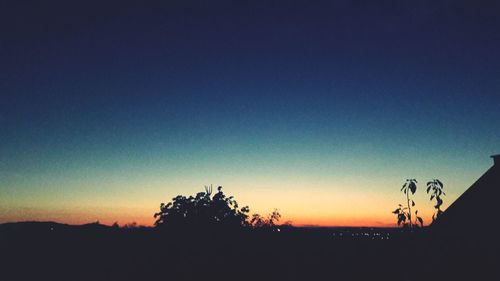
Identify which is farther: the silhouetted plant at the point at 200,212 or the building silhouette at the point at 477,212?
the silhouetted plant at the point at 200,212

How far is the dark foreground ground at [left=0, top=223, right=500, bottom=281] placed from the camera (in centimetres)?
1109

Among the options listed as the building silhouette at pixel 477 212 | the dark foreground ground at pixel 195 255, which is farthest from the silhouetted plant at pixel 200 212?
the building silhouette at pixel 477 212

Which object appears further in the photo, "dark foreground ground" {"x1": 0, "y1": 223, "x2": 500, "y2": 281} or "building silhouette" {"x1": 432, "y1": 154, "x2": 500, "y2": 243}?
"dark foreground ground" {"x1": 0, "y1": 223, "x2": 500, "y2": 281}

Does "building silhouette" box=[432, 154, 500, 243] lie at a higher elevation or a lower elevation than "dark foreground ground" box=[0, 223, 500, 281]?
higher

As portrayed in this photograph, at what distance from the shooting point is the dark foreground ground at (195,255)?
1109 cm

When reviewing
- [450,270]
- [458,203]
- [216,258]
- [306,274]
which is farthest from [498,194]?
[216,258]

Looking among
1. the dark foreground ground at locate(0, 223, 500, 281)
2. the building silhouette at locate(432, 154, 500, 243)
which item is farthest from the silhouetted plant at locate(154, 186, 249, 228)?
the building silhouette at locate(432, 154, 500, 243)

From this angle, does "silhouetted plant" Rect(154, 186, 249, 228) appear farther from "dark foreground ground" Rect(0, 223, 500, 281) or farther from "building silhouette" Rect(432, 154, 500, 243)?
"building silhouette" Rect(432, 154, 500, 243)

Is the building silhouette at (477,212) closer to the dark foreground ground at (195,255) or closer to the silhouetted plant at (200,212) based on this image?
the dark foreground ground at (195,255)

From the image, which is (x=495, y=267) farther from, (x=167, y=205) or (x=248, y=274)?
(x=167, y=205)

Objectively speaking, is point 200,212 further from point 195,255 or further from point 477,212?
point 477,212

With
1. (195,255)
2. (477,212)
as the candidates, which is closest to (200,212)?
(195,255)

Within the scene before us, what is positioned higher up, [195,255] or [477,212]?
[477,212]

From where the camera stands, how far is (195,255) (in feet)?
39.2
